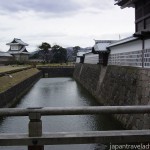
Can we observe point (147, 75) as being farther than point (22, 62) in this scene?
No

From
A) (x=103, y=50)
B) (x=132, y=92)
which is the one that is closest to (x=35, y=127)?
(x=132, y=92)

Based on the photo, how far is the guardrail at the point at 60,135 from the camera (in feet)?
13.7

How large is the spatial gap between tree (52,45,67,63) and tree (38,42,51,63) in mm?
1684

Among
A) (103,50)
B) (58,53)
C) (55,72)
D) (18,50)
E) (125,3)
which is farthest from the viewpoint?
(18,50)

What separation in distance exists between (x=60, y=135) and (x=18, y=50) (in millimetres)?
84832

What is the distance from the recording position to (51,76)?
225 feet

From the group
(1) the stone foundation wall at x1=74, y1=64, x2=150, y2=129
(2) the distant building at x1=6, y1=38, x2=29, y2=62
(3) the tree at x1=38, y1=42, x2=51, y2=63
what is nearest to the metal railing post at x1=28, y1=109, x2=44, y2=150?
(1) the stone foundation wall at x1=74, y1=64, x2=150, y2=129

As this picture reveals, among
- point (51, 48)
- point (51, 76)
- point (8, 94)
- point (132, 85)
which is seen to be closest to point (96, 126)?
point (132, 85)

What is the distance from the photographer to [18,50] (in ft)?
287

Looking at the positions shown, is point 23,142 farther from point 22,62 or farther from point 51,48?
point 51,48

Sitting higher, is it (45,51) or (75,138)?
(45,51)

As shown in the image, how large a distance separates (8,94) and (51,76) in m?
46.3

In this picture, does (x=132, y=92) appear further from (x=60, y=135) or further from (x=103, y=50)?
(x=103, y=50)

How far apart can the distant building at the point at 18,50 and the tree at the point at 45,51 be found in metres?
4.55
